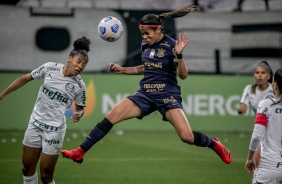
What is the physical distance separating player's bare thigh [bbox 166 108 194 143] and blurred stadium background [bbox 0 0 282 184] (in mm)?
5584

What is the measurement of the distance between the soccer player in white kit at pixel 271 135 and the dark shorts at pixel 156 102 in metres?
2.41

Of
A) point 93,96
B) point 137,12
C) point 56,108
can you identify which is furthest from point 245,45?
point 56,108

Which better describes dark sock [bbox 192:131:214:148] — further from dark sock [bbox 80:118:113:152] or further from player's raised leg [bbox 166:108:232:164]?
dark sock [bbox 80:118:113:152]

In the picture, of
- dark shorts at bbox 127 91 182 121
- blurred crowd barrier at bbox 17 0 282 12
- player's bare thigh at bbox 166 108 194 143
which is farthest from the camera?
blurred crowd barrier at bbox 17 0 282 12

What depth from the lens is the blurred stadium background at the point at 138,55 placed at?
16.5m

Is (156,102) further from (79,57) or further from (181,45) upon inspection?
(79,57)

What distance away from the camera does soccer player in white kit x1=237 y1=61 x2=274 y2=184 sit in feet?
33.7

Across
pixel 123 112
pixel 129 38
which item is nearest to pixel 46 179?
pixel 123 112

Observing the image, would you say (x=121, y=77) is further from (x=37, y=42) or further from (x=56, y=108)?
(x=56, y=108)

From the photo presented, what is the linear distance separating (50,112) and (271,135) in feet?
9.42

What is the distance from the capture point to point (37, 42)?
696 inches

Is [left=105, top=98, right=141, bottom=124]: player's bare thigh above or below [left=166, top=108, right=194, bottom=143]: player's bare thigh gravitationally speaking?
above

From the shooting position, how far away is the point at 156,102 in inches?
357

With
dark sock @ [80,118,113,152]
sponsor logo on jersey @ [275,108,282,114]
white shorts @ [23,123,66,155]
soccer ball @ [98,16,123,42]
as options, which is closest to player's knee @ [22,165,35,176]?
white shorts @ [23,123,66,155]
